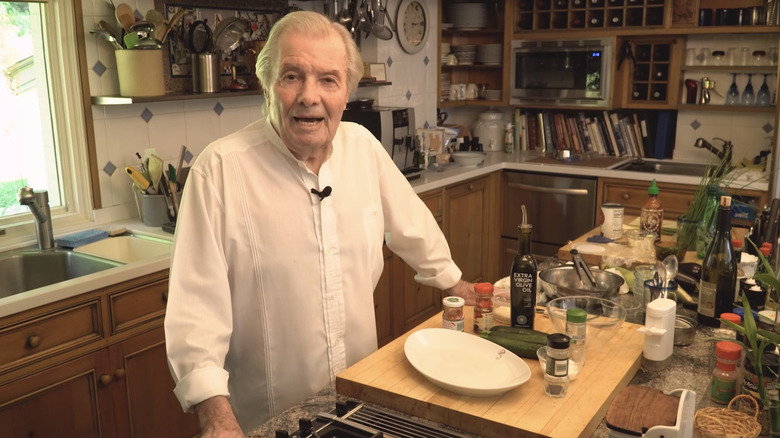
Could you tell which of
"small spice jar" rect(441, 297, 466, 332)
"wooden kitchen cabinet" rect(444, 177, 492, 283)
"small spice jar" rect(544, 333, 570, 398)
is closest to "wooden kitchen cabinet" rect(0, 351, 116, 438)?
"small spice jar" rect(441, 297, 466, 332)

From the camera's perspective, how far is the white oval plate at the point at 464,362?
147 cm

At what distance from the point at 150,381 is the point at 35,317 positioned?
1.70ft

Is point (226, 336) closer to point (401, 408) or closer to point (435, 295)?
point (401, 408)

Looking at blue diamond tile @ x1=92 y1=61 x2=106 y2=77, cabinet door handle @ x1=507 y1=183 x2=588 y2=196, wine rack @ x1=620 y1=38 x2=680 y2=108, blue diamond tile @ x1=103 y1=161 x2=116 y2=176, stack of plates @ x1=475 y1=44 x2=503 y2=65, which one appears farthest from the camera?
stack of plates @ x1=475 y1=44 x2=503 y2=65

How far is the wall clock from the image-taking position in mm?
4570

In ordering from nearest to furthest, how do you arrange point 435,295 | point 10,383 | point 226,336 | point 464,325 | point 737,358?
point 737,358, point 226,336, point 464,325, point 10,383, point 435,295

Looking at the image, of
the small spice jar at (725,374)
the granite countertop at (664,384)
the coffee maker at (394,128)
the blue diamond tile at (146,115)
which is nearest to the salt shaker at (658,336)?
the granite countertop at (664,384)

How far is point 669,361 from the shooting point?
1690mm

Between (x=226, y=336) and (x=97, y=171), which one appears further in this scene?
(x=97, y=171)

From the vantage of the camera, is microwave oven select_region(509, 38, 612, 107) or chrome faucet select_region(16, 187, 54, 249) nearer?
chrome faucet select_region(16, 187, 54, 249)

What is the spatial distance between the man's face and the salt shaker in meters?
0.88

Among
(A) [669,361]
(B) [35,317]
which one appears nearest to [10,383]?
(B) [35,317]

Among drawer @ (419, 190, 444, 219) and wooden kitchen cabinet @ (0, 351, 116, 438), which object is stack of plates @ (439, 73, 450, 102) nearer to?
drawer @ (419, 190, 444, 219)

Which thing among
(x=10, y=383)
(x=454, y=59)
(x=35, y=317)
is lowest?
(x=10, y=383)
